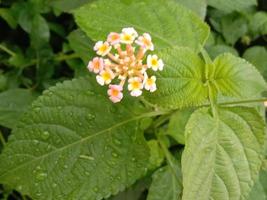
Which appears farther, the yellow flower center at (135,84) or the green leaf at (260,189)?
the green leaf at (260,189)

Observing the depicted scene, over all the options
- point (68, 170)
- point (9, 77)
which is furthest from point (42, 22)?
point (68, 170)

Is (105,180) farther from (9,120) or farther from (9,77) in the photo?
(9,77)

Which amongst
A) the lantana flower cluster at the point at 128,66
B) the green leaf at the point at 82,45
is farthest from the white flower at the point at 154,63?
the green leaf at the point at 82,45

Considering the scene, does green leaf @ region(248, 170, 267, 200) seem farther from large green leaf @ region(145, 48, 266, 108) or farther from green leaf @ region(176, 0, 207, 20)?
green leaf @ region(176, 0, 207, 20)

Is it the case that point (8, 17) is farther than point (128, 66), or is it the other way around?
point (8, 17)

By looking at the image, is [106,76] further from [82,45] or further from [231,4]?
[231,4]

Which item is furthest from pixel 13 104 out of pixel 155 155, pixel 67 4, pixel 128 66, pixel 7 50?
pixel 128 66

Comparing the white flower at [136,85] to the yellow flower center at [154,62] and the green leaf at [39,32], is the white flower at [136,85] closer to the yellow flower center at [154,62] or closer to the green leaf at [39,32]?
the yellow flower center at [154,62]
